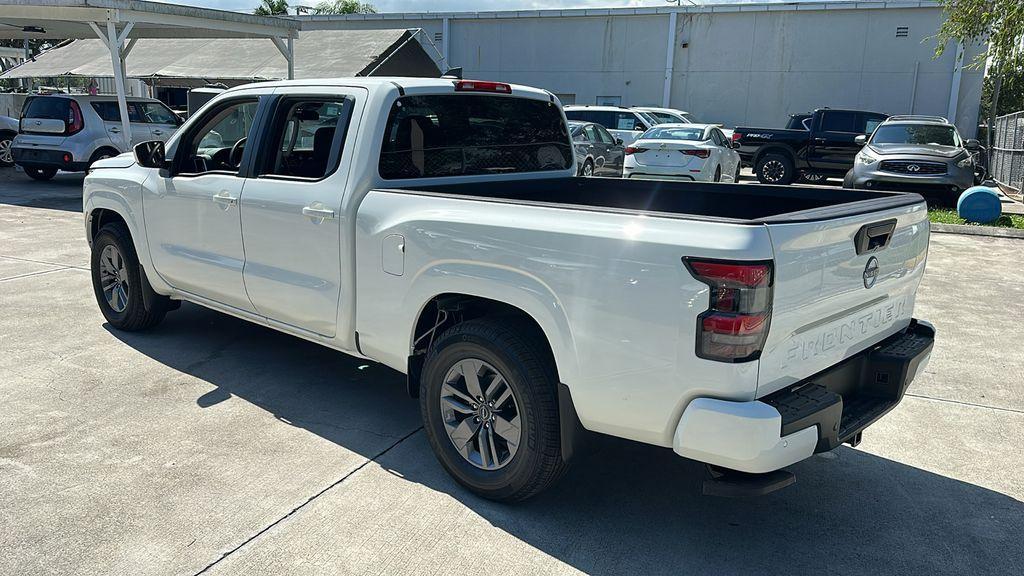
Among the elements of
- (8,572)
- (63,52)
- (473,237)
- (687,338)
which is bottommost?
(8,572)

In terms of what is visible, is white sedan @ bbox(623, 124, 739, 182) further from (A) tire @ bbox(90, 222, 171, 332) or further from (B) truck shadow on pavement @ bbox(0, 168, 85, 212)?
(A) tire @ bbox(90, 222, 171, 332)

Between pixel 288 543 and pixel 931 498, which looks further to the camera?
pixel 931 498

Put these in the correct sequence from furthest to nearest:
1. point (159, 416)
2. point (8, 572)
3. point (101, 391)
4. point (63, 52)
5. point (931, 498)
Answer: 1. point (63, 52)
2. point (101, 391)
3. point (159, 416)
4. point (931, 498)
5. point (8, 572)

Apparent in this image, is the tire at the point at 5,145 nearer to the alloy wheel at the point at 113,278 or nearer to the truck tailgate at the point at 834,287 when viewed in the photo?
the alloy wheel at the point at 113,278

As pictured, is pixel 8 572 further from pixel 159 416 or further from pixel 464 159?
pixel 464 159

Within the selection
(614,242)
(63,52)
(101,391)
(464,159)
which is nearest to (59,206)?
(101,391)

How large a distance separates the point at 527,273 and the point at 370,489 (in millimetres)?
1340

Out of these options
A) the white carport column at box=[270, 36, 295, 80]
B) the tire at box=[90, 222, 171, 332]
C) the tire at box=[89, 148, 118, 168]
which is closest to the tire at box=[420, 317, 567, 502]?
the tire at box=[90, 222, 171, 332]

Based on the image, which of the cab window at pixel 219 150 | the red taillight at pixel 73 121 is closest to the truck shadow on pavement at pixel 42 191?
the red taillight at pixel 73 121

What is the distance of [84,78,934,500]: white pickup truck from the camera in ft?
8.96

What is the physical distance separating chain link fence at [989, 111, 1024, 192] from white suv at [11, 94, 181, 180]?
18.8m

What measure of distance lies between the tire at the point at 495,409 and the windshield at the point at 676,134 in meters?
12.2

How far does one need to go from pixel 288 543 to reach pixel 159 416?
5.47 feet

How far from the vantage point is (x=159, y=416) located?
4.43 meters
